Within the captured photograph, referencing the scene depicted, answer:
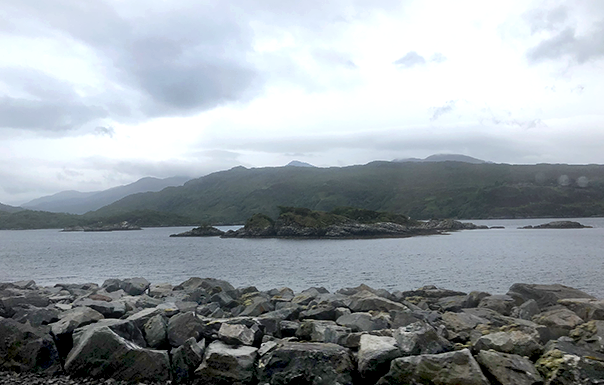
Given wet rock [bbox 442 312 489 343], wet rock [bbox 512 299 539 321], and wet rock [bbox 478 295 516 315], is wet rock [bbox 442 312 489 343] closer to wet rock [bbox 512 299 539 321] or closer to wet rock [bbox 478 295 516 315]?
wet rock [bbox 512 299 539 321]

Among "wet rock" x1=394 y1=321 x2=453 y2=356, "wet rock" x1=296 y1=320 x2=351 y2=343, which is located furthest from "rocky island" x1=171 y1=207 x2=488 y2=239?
"wet rock" x1=394 y1=321 x2=453 y2=356

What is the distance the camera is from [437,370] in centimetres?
827

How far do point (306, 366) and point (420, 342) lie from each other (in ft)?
8.74

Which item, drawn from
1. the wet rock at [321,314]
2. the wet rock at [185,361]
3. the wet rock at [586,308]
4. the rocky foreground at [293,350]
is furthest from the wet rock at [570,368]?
the wet rock at [185,361]

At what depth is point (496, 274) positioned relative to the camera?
3750 cm

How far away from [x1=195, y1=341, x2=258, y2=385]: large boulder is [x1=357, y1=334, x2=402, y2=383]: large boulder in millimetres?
2555

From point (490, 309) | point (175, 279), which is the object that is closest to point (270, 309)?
point (490, 309)

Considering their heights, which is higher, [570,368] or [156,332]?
[156,332]

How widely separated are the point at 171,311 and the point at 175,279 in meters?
25.6

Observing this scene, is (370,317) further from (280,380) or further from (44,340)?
(44,340)

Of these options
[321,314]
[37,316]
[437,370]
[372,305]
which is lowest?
[372,305]

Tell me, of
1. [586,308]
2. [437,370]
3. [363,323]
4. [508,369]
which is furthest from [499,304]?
[437,370]

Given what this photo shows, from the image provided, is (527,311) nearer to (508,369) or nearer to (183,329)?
(508,369)

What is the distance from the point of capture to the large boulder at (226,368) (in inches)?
366
